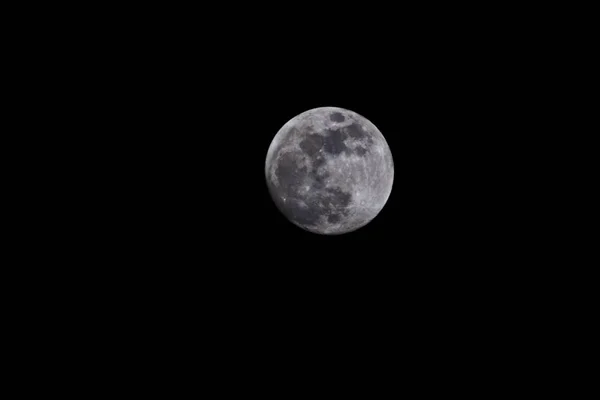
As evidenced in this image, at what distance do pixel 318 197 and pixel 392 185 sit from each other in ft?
3.89

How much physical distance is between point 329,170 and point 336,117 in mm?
781

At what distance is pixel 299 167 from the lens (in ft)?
15.6

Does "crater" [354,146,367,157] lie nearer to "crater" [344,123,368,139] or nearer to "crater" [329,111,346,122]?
"crater" [344,123,368,139]

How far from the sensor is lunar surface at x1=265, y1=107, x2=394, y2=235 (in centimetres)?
471

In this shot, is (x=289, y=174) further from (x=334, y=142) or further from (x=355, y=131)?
(x=355, y=131)

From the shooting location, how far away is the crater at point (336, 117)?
497cm

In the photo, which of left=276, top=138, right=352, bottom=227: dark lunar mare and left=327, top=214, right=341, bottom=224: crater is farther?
left=327, top=214, right=341, bottom=224: crater

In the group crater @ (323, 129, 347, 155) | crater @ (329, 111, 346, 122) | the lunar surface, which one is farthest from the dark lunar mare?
crater @ (329, 111, 346, 122)

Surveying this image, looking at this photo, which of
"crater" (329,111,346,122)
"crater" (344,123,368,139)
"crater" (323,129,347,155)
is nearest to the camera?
"crater" (323,129,347,155)

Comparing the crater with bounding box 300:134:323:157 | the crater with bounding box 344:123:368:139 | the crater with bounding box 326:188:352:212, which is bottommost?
the crater with bounding box 326:188:352:212

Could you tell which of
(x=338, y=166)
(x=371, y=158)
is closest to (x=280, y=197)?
(x=338, y=166)

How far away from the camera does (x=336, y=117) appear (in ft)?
16.4

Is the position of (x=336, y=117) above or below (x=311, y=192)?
above

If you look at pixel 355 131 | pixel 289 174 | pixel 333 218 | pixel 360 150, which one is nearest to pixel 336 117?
pixel 355 131
